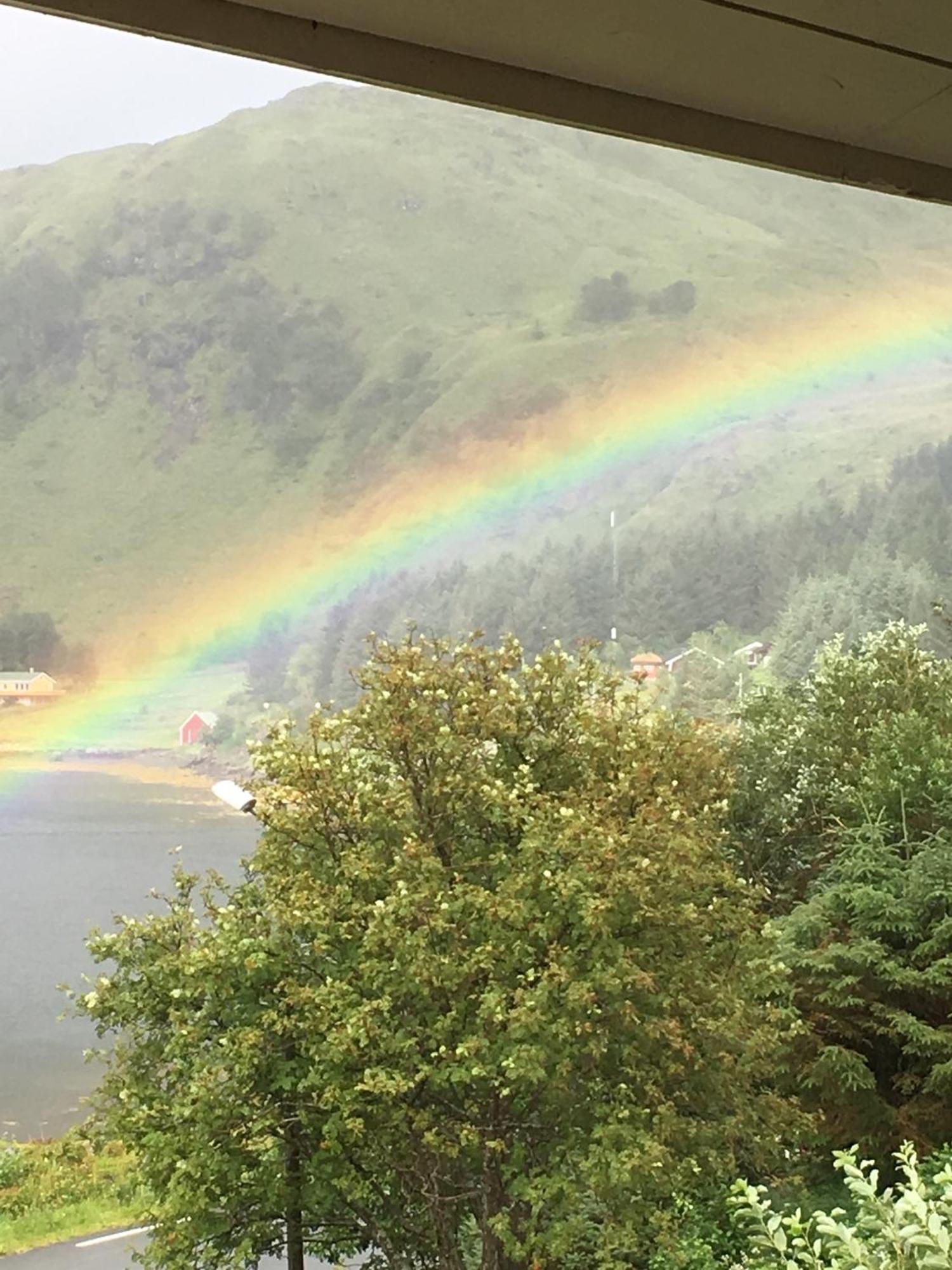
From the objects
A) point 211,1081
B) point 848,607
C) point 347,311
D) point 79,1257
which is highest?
point 347,311

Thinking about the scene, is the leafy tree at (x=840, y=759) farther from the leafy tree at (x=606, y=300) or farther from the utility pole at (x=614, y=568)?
the leafy tree at (x=606, y=300)

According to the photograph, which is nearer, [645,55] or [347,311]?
[645,55]

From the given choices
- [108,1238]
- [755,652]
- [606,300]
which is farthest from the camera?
[606,300]

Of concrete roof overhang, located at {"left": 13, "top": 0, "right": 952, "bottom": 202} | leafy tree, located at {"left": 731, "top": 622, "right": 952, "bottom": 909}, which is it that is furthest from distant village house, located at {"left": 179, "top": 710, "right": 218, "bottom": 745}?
concrete roof overhang, located at {"left": 13, "top": 0, "right": 952, "bottom": 202}

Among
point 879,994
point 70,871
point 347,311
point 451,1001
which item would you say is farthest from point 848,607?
point 70,871

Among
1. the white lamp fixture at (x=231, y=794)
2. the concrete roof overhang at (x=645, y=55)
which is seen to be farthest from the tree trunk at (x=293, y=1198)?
the concrete roof overhang at (x=645, y=55)

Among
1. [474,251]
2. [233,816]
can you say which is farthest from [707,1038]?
[474,251]

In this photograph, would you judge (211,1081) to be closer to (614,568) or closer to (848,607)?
(614,568)

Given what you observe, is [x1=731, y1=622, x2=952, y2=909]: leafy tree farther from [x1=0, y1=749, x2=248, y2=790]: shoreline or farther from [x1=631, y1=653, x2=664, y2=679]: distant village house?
[x1=0, y1=749, x2=248, y2=790]: shoreline

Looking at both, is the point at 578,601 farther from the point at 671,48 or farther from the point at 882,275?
the point at 671,48
